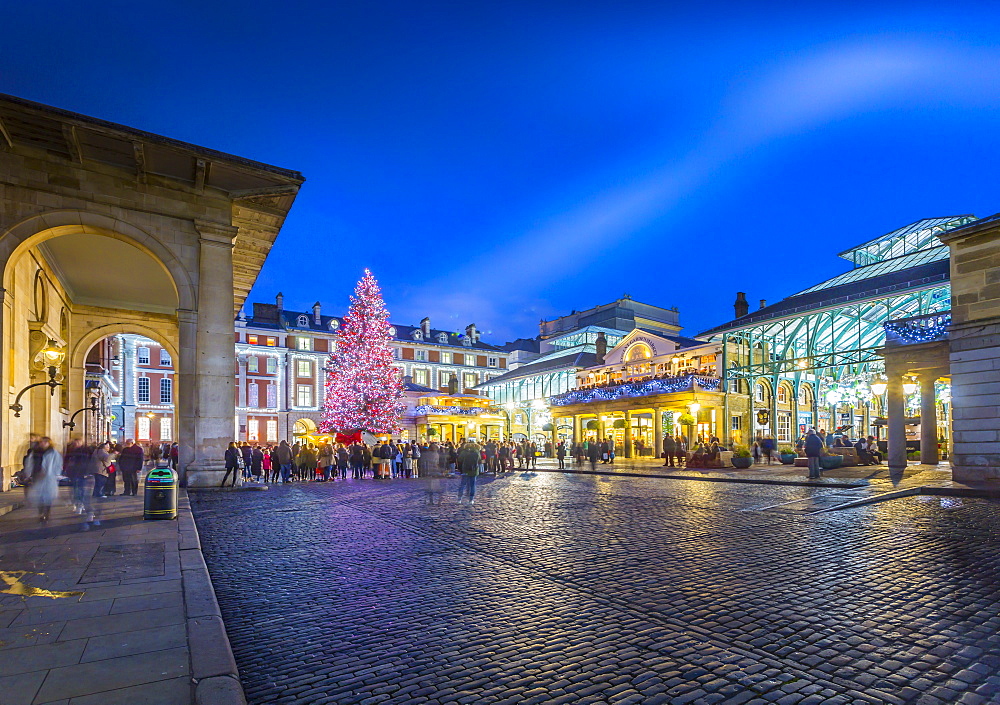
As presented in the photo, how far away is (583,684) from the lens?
402 cm

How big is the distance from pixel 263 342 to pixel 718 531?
6152 cm

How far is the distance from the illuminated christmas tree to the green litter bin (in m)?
28.5

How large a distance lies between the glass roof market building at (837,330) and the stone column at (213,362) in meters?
20.8

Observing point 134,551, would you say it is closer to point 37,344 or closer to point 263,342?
point 37,344

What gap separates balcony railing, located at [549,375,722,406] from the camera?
104 ft

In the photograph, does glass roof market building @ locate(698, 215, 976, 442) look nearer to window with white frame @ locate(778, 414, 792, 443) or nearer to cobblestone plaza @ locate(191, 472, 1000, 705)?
window with white frame @ locate(778, 414, 792, 443)

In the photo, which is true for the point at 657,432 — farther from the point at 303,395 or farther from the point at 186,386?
the point at 303,395

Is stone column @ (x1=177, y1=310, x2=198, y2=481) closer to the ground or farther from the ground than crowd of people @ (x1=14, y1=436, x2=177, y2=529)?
farther from the ground

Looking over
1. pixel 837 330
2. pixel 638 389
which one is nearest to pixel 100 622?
pixel 638 389

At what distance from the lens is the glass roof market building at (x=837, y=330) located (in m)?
24.1

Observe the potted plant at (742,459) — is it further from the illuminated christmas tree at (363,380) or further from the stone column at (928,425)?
the illuminated christmas tree at (363,380)

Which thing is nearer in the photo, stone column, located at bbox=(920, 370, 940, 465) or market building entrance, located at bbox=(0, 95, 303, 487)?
market building entrance, located at bbox=(0, 95, 303, 487)

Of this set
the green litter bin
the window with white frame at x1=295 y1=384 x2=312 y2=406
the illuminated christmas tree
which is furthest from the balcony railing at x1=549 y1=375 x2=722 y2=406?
the window with white frame at x1=295 y1=384 x2=312 y2=406

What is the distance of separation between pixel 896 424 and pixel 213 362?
22.7 meters
